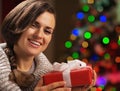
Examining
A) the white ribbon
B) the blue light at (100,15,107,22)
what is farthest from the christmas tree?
→ the white ribbon

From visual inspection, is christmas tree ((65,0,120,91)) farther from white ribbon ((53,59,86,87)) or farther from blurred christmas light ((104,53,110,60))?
white ribbon ((53,59,86,87))

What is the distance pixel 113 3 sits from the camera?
2906mm

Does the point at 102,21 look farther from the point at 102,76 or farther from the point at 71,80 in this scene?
the point at 71,80

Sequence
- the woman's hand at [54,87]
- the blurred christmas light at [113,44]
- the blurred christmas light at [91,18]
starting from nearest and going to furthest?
1. the woman's hand at [54,87]
2. the blurred christmas light at [113,44]
3. the blurred christmas light at [91,18]

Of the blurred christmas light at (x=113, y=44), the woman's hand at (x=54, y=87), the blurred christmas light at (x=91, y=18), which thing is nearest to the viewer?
the woman's hand at (x=54, y=87)

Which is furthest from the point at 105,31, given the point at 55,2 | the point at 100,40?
the point at 55,2

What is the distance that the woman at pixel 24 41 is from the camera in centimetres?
124

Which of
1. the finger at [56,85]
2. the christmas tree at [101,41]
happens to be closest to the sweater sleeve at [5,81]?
the finger at [56,85]

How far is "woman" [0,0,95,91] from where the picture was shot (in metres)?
1.24

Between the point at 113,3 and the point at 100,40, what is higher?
the point at 113,3

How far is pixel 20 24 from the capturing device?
1.27 metres

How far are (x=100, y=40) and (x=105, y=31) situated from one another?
3.5 inches

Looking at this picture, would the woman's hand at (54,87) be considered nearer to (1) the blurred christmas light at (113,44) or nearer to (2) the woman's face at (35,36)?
(2) the woman's face at (35,36)

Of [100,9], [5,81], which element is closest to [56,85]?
[5,81]
